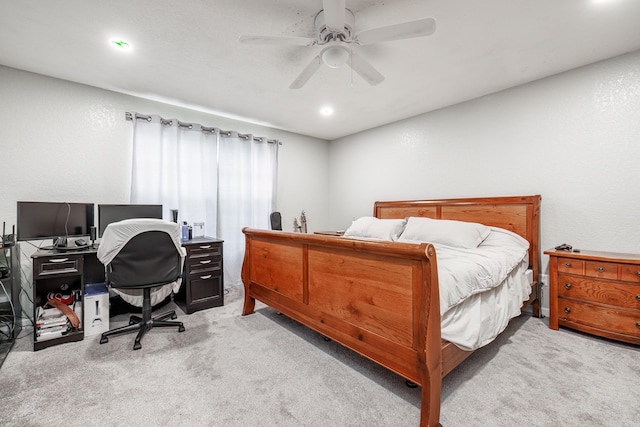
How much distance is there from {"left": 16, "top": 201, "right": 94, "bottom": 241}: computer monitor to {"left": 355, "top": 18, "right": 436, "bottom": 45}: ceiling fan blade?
305cm

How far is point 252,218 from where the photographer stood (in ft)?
13.9

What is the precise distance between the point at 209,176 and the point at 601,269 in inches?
168

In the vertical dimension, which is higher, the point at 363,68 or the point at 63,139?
the point at 363,68

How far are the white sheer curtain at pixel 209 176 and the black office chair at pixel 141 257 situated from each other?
1254 mm

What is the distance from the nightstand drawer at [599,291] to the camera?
2162mm

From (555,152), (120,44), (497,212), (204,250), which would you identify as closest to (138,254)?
(204,250)

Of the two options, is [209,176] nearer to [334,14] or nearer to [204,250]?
[204,250]

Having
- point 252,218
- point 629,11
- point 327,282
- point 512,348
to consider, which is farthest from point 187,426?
point 629,11

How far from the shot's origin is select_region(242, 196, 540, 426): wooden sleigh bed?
4.46ft

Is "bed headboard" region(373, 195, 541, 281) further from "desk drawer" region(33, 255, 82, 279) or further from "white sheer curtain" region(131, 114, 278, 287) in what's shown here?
"desk drawer" region(33, 255, 82, 279)

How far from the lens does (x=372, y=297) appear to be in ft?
5.41

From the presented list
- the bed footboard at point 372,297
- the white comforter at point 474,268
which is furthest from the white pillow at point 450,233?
the bed footboard at point 372,297

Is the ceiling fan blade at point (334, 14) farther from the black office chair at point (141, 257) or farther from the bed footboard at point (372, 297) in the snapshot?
the black office chair at point (141, 257)

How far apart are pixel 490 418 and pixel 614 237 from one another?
7.25ft
